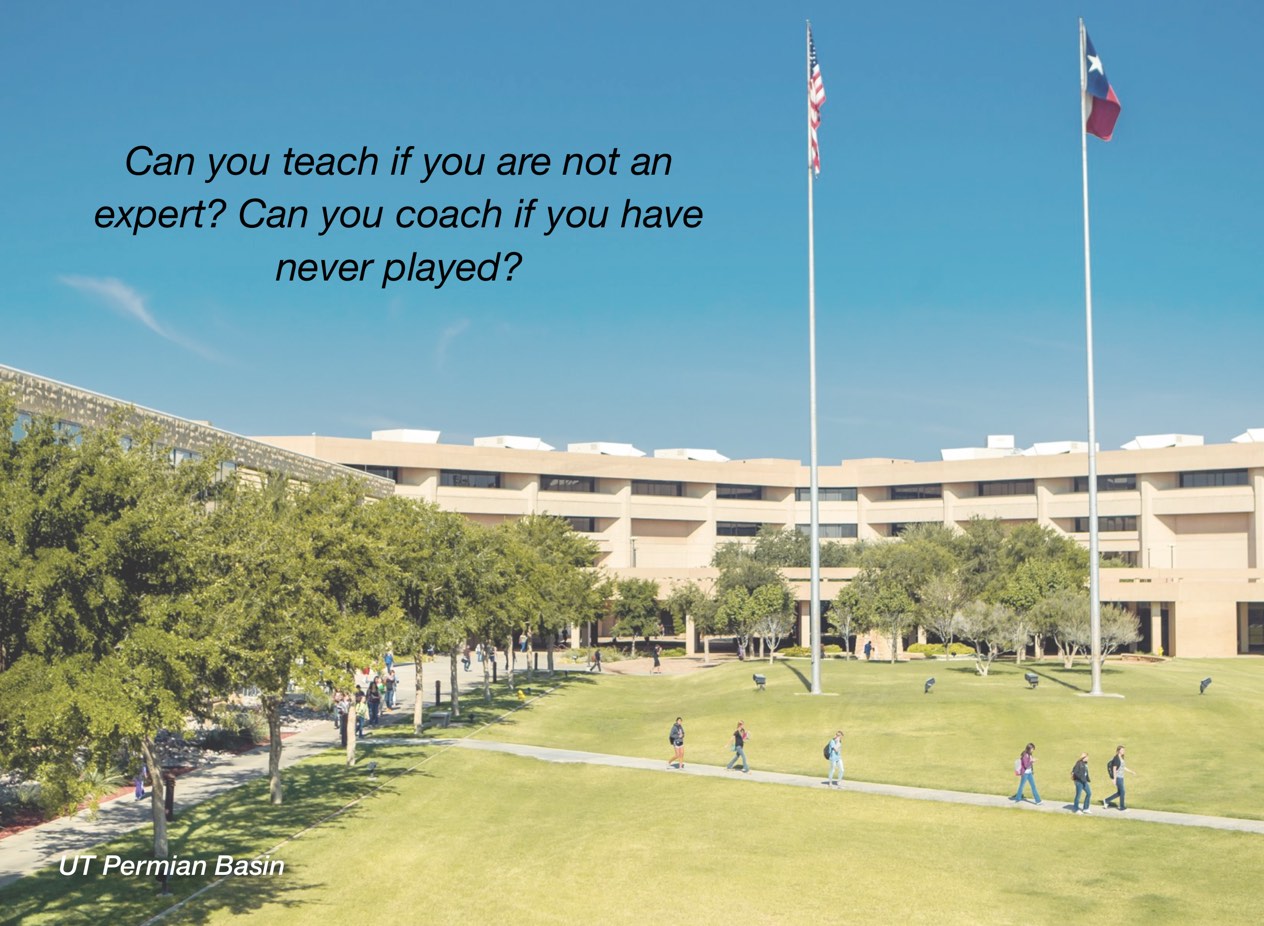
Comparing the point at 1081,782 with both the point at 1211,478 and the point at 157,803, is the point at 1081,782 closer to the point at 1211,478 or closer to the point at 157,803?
the point at 157,803

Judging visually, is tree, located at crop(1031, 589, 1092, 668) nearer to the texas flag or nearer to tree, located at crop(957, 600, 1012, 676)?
tree, located at crop(957, 600, 1012, 676)

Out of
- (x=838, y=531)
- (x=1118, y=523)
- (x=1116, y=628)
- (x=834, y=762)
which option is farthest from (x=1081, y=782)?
(x=838, y=531)

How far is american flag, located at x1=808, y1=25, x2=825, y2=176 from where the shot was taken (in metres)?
46.6

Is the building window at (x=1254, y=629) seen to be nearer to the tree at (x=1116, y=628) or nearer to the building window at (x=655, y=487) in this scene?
the tree at (x=1116, y=628)

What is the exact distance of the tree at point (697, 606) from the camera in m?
81.4

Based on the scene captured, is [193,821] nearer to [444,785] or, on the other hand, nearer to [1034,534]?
[444,785]

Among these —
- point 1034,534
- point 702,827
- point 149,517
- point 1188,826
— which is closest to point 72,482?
point 149,517

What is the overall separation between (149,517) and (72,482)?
1203mm

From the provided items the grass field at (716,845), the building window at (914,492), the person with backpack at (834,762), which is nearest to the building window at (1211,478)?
the building window at (914,492)

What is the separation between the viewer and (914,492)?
11988 cm

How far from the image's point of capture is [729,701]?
5075cm

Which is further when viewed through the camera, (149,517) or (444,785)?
(444,785)

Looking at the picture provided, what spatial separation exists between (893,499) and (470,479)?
43.3 metres

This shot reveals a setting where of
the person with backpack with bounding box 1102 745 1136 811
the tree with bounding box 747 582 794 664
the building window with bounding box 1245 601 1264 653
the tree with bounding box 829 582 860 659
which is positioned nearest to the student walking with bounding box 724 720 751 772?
the person with backpack with bounding box 1102 745 1136 811
